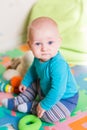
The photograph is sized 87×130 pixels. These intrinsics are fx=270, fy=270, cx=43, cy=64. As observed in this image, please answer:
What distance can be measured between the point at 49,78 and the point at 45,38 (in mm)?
158

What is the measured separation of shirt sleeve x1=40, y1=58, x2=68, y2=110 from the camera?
988 mm

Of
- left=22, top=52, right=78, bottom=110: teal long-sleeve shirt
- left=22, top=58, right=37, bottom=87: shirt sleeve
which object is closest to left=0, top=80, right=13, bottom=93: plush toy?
left=22, top=58, right=37, bottom=87: shirt sleeve

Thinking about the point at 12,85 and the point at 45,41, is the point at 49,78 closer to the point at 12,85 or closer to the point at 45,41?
the point at 45,41

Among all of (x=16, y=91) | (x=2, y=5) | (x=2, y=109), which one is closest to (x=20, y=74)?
(x=16, y=91)

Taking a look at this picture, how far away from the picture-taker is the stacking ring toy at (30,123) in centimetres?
100

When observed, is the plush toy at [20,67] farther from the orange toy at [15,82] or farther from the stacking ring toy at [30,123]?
the stacking ring toy at [30,123]

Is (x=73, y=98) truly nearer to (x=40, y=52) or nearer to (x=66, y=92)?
(x=66, y=92)

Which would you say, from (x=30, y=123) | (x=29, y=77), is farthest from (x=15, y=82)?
(x=30, y=123)

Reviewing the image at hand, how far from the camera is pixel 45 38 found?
98 centimetres

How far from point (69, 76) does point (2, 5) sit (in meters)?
0.79

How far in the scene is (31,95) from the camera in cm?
117

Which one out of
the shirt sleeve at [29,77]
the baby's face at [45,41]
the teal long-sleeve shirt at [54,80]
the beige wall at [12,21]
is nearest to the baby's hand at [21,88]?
the shirt sleeve at [29,77]

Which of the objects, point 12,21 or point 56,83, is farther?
point 12,21

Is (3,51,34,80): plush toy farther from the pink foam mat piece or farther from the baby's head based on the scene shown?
the baby's head
